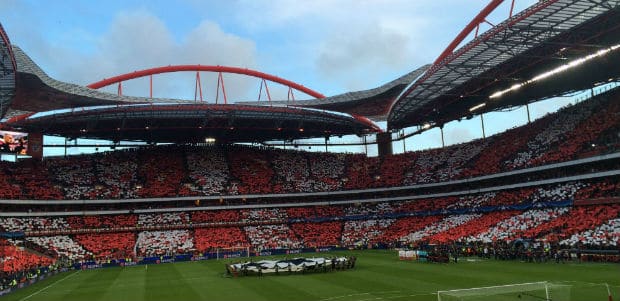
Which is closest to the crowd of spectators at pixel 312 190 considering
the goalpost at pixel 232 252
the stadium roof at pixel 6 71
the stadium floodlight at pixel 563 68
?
the goalpost at pixel 232 252

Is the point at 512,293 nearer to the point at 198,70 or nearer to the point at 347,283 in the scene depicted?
the point at 347,283

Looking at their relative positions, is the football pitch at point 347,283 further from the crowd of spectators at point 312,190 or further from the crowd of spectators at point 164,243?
the crowd of spectators at point 164,243

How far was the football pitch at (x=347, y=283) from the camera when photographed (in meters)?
25.0

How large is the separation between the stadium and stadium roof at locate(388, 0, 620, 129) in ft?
0.85

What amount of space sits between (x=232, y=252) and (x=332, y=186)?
22.6 m

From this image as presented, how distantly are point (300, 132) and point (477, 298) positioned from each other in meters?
64.5

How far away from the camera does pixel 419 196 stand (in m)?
69.7

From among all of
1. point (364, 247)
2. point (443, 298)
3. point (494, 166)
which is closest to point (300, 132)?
point (364, 247)

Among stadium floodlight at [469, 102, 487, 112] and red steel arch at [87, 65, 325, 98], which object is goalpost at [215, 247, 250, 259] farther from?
stadium floodlight at [469, 102, 487, 112]

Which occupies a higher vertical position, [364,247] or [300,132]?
[300,132]

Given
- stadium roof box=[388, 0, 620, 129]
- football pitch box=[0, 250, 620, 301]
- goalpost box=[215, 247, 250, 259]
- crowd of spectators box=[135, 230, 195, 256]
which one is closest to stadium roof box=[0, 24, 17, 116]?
football pitch box=[0, 250, 620, 301]

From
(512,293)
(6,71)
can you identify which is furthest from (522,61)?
(6,71)

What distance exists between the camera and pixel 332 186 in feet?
246

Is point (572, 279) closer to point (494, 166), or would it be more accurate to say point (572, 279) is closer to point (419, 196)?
point (494, 166)
